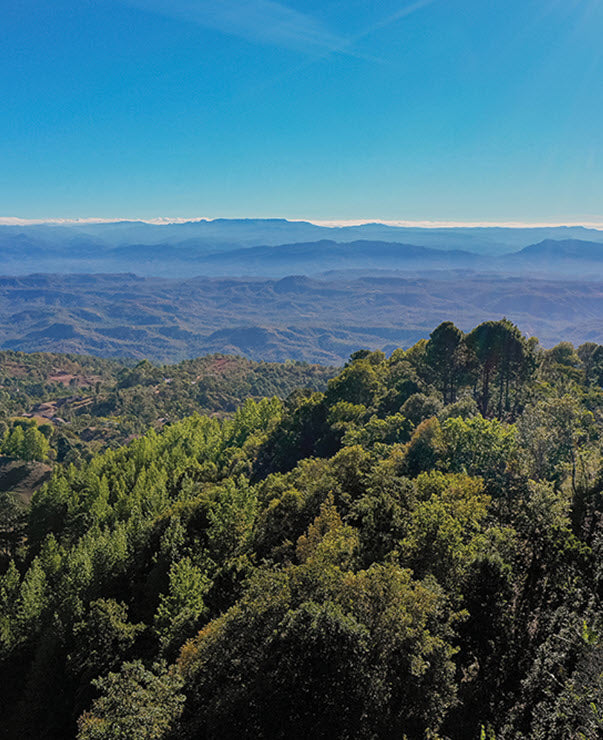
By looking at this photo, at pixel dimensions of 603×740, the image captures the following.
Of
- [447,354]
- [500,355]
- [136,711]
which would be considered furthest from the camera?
[447,354]

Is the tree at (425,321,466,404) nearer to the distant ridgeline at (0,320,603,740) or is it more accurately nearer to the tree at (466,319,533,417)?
the tree at (466,319,533,417)

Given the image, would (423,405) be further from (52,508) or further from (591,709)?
(52,508)

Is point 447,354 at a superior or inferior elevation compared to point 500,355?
inferior

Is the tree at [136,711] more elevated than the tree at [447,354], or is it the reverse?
the tree at [447,354]

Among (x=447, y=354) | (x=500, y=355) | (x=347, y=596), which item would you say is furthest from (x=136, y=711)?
(x=447, y=354)

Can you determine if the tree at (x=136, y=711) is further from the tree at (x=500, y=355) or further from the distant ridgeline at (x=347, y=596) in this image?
the tree at (x=500, y=355)

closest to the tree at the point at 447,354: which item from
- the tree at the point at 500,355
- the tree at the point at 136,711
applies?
the tree at the point at 500,355

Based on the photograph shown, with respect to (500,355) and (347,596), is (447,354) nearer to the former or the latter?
(500,355)

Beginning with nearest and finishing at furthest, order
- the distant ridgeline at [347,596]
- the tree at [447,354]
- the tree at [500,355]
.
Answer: the distant ridgeline at [347,596] < the tree at [500,355] < the tree at [447,354]

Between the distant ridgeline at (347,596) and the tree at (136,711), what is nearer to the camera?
the distant ridgeline at (347,596)

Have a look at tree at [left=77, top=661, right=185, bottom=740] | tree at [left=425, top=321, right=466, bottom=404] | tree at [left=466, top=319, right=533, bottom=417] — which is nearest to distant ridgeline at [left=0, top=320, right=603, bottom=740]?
tree at [left=77, top=661, right=185, bottom=740]

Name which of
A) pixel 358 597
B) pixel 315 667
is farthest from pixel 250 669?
pixel 358 597
